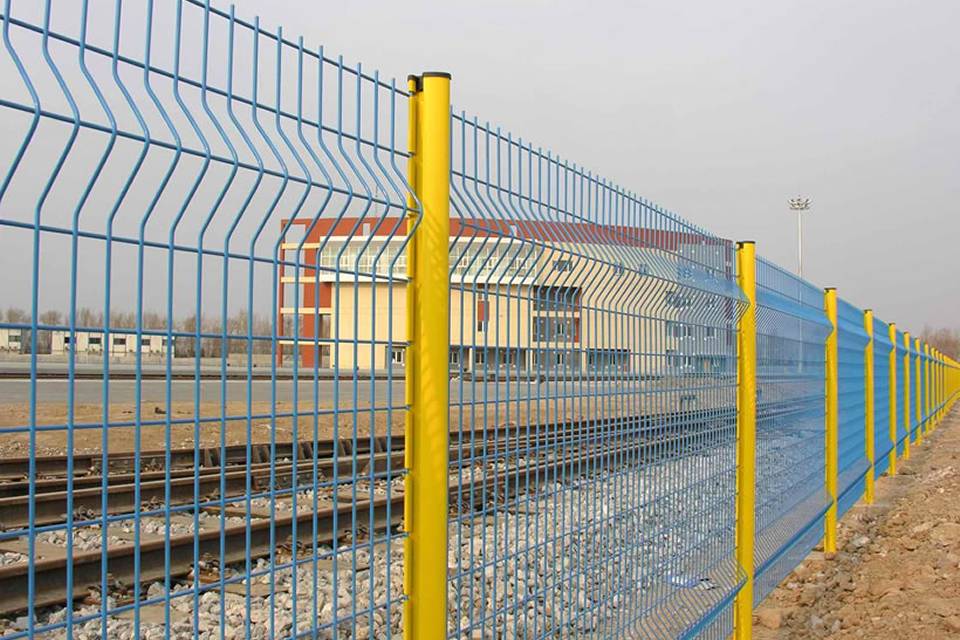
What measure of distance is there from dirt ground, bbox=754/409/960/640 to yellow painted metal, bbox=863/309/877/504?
34 centimetres

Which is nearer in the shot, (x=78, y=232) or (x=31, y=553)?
(x=31, y=553)

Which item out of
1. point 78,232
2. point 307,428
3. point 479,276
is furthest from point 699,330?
point 307,428

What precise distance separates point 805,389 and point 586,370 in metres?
5.04

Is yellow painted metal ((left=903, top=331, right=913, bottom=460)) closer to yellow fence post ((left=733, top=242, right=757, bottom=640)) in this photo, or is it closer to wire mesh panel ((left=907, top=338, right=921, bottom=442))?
wire mesh panel ((left=907, top=338, right=921, bottom=442))

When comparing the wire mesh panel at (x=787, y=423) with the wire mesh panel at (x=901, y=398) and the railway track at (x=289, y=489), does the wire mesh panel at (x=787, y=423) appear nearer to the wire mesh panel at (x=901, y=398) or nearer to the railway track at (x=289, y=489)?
the railway track at (x=289, y=489)

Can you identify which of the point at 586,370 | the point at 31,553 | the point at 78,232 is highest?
the point at 78,232

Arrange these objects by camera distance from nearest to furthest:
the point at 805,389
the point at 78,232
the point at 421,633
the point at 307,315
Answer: the point at 78,232 < the point at 307,315 < the point at 421,633 < the point at 805,389

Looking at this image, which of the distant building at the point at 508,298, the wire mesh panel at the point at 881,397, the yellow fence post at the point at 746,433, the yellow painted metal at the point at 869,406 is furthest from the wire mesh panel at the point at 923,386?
the distant building at the point at 508,298

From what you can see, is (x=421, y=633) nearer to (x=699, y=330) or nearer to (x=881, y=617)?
(x=699, y=330)

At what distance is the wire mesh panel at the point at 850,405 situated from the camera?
10172mm

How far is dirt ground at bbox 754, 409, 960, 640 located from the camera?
6953 mm

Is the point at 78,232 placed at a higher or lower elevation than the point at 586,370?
higher

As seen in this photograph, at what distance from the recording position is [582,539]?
4.06 meters

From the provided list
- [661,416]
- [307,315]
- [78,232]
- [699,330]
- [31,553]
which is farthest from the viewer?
[699,330]
